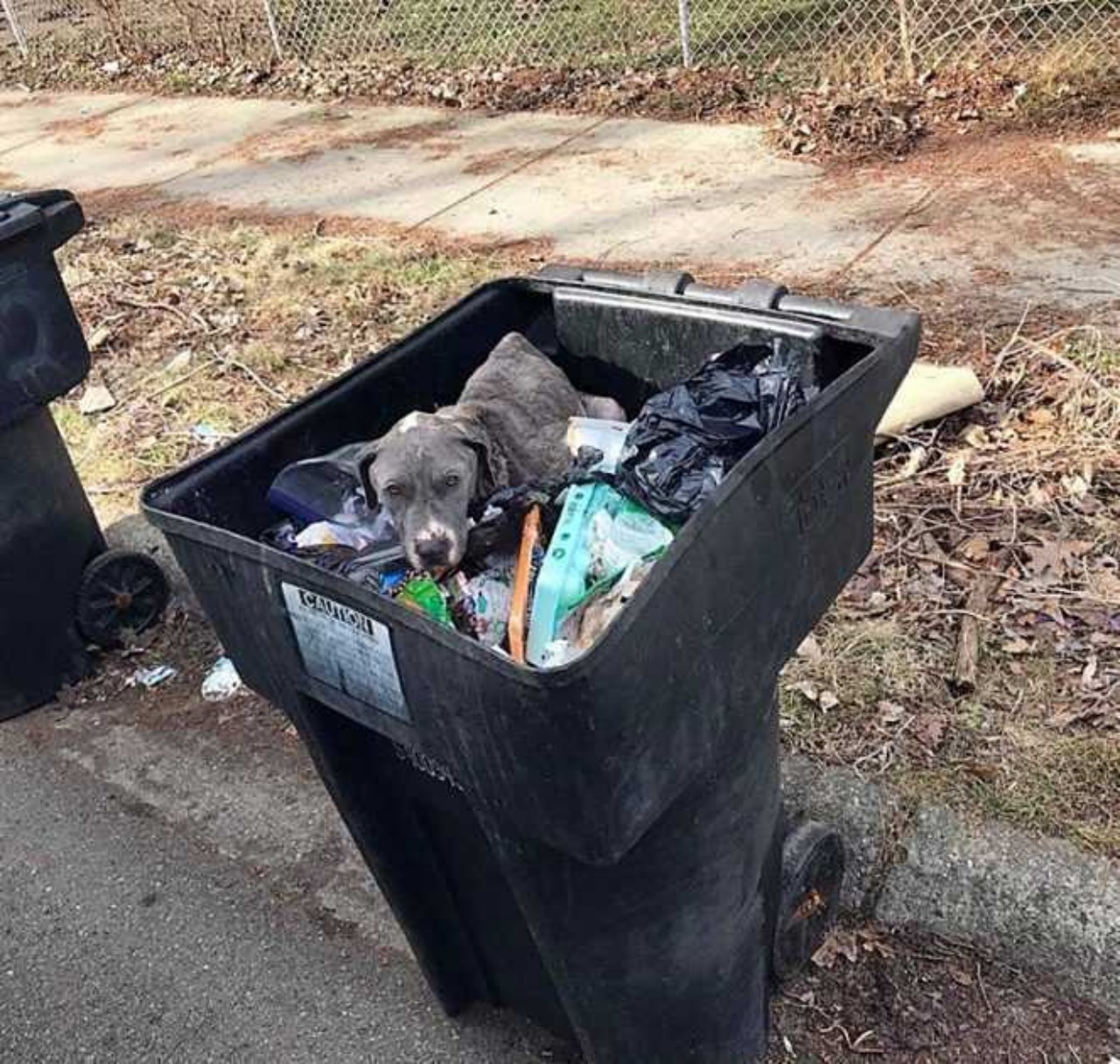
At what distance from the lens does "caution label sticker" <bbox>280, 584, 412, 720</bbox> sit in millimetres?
1601

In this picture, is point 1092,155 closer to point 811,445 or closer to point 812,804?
point 812,804

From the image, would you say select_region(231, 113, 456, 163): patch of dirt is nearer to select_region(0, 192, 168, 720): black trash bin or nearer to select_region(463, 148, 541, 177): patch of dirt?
select_region(463, 148, 541, 177): patch of dirt

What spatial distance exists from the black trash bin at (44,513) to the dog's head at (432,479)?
1.66 m

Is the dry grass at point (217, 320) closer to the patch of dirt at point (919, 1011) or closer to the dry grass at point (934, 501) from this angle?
the dry grass at point (934, 501)

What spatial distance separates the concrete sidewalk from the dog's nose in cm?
333

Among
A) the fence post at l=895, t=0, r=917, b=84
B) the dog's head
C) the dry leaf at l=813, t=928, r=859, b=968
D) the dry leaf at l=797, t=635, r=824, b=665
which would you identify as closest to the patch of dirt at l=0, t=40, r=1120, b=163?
the fence post at l=895, t=0, r=917, b=84

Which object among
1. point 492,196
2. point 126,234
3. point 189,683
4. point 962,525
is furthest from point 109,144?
point 962,525

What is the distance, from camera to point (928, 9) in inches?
282

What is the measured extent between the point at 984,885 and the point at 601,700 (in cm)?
143

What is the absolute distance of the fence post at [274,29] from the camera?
9398mm

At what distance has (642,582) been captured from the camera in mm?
1440

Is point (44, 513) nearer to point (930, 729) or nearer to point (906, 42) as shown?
point (930, 729)

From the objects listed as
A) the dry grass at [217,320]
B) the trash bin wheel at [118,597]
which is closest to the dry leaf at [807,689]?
the trash bin wheel at [118,597]

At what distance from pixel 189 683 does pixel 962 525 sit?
7.60 ft
